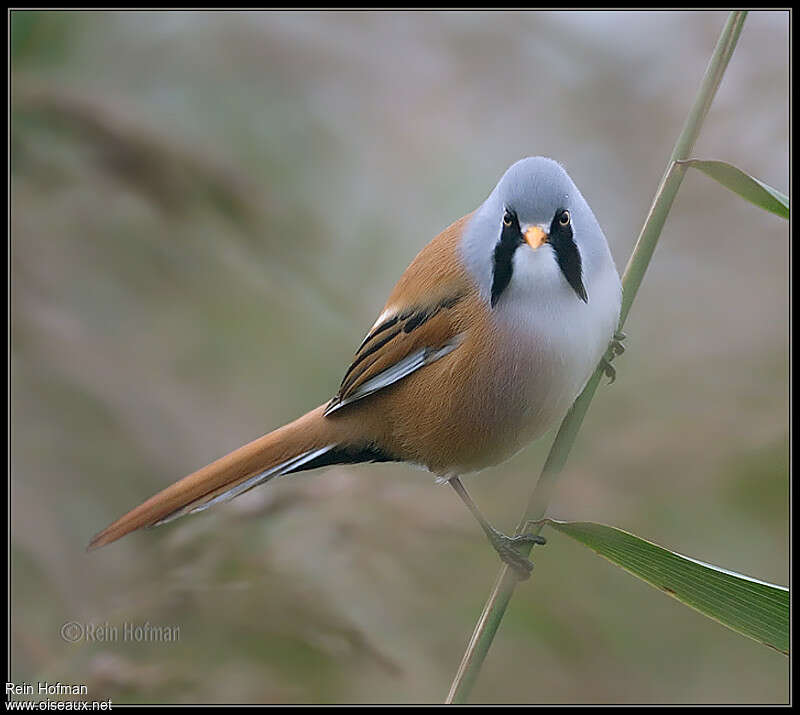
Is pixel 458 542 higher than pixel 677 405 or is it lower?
lower

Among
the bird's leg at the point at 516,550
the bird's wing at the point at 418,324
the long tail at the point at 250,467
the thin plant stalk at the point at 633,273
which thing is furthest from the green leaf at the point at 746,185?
the long tail at the point at 250,467

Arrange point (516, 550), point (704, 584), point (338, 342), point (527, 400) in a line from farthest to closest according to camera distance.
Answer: point (338, 342) → point (527, 400) → point (516, 550) → point (704, 584)

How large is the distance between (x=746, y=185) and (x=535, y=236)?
0.44 metres

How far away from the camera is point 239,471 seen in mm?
2373

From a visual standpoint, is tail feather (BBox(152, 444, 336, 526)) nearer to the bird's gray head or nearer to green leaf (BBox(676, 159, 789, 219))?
the bird's gray head

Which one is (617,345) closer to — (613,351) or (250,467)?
(613,351)

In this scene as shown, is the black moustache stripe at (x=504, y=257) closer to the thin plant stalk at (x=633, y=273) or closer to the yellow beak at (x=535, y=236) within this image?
the yellow beak at (x=535, y=236)

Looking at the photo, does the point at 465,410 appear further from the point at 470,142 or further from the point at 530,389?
the point at 470,142

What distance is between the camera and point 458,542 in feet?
9.27

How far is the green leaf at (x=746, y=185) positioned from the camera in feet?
5.43

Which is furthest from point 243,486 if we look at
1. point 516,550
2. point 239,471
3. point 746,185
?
point 746,185

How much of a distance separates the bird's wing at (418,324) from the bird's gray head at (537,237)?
10 cm

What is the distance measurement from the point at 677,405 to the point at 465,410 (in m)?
1.04

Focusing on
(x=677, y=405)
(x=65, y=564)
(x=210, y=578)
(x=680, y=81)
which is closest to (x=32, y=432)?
(x=65, y=564)
